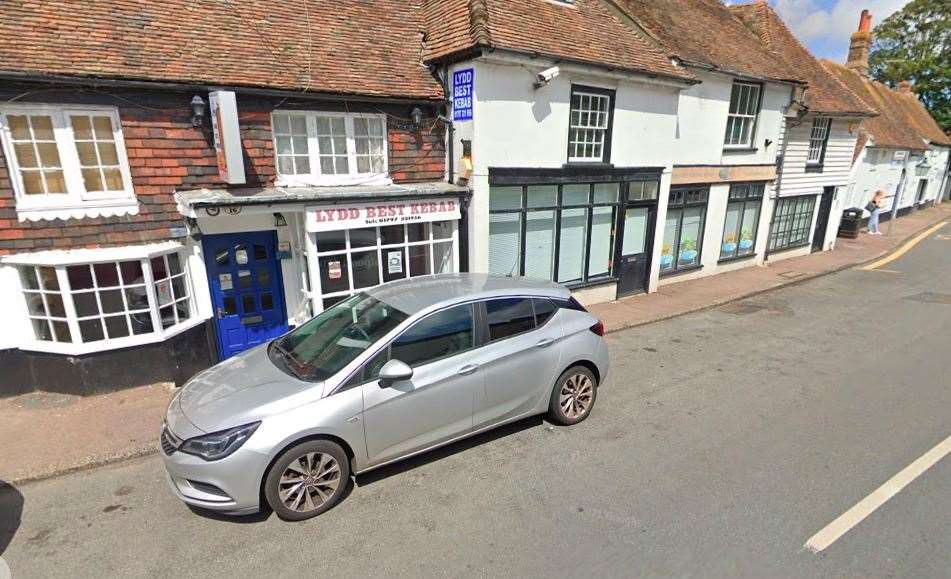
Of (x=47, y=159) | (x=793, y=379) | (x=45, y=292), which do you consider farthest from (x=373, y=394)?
(x=793, y=379)

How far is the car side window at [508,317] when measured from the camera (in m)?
5.09

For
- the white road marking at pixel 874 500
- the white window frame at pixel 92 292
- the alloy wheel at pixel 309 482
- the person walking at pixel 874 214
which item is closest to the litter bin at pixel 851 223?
the person walking at pixel 874 214

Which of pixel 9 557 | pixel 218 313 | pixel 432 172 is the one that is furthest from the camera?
pixel 432 172

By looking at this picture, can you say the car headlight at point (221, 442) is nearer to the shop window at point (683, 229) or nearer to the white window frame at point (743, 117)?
the shop window at point (683, 229)

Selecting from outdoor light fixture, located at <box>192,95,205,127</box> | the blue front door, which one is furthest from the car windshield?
outdoor light fixture, located at <box>192,95,205,127</box>

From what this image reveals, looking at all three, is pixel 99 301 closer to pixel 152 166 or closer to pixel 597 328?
pixel 152 166

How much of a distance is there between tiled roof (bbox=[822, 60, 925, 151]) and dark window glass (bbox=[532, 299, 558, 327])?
24622 mm

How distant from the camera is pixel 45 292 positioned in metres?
6.29

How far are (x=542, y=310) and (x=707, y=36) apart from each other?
457 inches

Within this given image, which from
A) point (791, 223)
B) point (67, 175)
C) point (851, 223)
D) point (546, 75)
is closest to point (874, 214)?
point (851, 223)

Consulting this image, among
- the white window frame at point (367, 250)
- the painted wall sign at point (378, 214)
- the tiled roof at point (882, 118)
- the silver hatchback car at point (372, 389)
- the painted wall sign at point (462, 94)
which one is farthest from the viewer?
the tiled roof at point (882, 118)

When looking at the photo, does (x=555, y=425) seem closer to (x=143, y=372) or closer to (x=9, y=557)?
(x=9, y=557)

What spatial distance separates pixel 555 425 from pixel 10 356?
711 cm

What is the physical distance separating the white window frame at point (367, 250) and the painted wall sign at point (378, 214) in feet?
0.81
